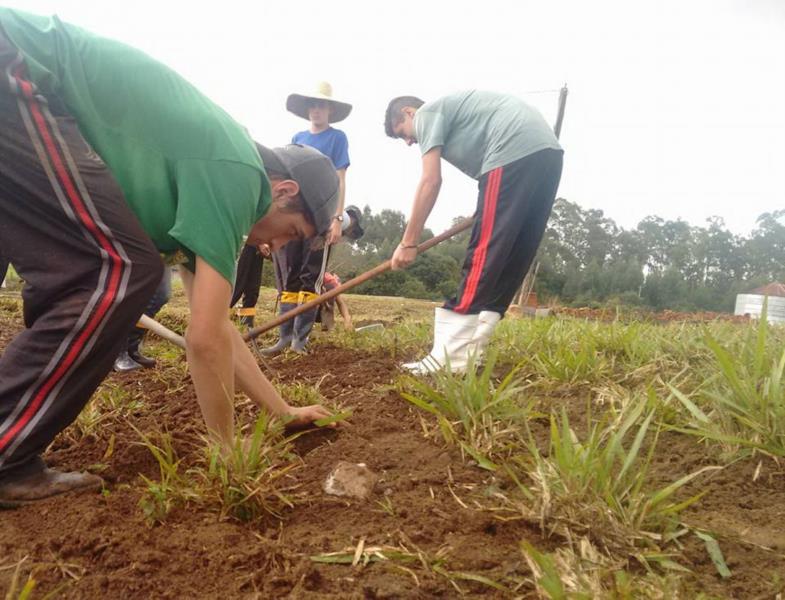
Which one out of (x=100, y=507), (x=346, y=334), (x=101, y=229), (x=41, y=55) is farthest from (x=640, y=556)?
(x=346, y=334)

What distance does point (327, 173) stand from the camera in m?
1.90

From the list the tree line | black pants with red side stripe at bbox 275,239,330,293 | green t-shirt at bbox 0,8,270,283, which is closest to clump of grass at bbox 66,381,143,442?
green t-shirt at bbox 0,8,270,283

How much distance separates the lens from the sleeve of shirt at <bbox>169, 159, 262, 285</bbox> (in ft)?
4.77

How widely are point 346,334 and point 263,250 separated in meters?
1.07

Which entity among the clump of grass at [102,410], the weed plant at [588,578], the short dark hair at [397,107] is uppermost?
the short dark hair at [397,107]

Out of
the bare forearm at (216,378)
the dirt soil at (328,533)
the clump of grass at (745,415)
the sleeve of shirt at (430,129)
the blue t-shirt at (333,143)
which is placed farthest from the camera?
the blue t-shirt at (333,143)

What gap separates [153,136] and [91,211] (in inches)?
10.0

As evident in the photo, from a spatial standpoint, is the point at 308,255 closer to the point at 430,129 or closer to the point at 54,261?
the point at 430,129

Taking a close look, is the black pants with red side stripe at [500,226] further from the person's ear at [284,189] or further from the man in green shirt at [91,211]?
the man in green shirt at [91,211]

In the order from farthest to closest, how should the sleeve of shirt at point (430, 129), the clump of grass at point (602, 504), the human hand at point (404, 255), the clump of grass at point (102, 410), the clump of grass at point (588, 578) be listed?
the human hand at point (404, 255) → the sleeve of shirt at point (430, 129) → the clump of grass at point (102, 410) → the clump of grass at point (602, 504) → the clump of grass at point (588, 578)

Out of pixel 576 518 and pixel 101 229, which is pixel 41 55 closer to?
pixel 101 229

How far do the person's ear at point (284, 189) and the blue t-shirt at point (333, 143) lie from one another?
2677 mm

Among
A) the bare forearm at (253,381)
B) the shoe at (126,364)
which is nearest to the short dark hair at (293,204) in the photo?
the bare forearm at (253,381)

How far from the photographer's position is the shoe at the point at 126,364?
3.40 meters
